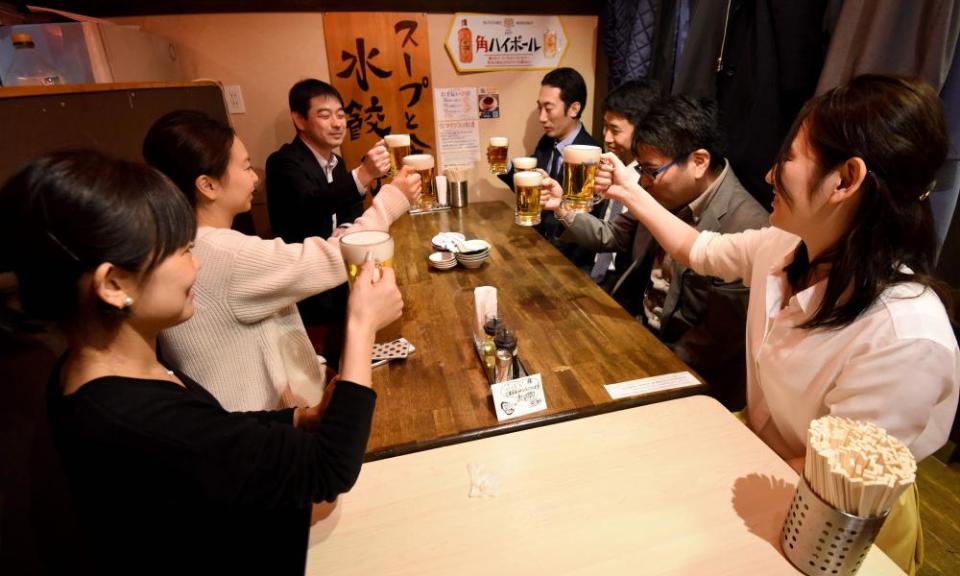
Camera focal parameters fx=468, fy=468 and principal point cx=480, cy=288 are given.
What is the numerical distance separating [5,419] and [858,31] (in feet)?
10.1

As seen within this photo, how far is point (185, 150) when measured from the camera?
1431mm

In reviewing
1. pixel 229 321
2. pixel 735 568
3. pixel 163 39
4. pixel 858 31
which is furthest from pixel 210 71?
pixel 735 568

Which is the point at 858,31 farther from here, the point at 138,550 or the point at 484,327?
the point at 138,550

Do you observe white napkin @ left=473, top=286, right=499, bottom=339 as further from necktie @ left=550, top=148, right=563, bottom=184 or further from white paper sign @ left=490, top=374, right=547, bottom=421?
necktie @ left=550, top=148, right=563, bottom=184

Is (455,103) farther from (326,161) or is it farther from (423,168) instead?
(423,168)

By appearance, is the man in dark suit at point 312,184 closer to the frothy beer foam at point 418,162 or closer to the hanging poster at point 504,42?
the frothy beer foam at point 418,162

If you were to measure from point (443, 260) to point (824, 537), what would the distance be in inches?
71.2

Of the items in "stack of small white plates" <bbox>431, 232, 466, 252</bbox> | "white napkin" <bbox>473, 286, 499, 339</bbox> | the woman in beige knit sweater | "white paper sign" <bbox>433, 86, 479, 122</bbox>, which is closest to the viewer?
the woman in beige knit sweater

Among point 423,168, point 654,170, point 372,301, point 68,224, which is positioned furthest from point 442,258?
point 68,224

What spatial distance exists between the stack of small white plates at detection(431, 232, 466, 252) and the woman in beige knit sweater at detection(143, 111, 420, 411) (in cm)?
87

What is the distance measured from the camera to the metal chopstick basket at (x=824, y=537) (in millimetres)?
773

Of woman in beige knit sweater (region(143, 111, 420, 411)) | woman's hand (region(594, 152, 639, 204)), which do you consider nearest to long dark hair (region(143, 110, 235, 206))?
woman in beige knit sweater (region(143, 111, 420, 411))

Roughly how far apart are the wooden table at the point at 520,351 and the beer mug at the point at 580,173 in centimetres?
35

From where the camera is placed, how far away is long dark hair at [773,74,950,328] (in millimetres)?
984
